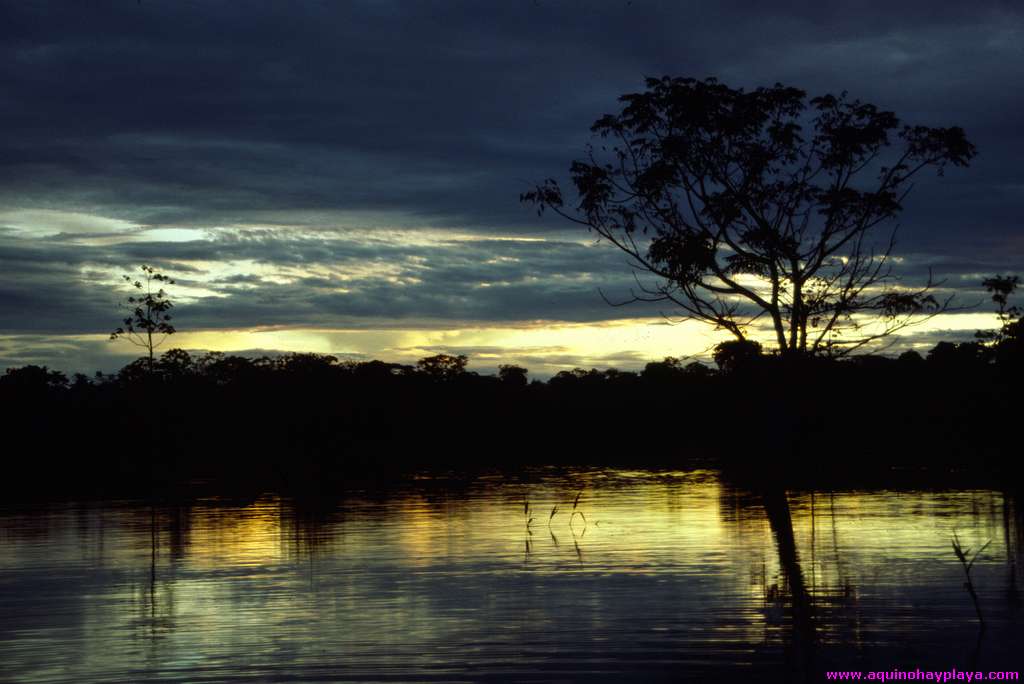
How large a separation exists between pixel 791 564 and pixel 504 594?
17.4 ft

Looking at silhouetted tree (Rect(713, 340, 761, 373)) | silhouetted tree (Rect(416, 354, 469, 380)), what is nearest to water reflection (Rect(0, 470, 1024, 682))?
silhouetted tree (Rect(713, 340, 761, 373))

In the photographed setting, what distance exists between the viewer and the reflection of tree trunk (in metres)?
13.7

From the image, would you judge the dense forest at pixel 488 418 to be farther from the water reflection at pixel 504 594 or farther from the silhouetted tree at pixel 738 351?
the water reflection at pixel 504 594

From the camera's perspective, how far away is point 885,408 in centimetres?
8612

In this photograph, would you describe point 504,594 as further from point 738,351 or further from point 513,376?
point 513,376


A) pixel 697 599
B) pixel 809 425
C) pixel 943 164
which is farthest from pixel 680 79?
pixel 809 425

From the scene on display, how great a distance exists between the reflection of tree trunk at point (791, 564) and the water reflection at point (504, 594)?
0.22 feet

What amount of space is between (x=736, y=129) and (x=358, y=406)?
162ft

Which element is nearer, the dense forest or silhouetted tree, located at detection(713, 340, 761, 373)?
silhouetted tree, located at detection(713, 340, 761, 373)

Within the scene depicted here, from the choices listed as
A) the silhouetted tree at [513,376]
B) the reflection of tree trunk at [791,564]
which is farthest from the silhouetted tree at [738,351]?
the silhouetted tree at [513,376]

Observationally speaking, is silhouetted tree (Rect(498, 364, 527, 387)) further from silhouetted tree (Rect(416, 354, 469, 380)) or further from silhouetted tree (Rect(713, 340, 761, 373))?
silhouetted tree (Rect(713, 340, 761, 373))

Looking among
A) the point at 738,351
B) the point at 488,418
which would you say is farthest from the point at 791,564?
the point at 488,418

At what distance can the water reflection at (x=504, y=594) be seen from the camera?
12.3 m

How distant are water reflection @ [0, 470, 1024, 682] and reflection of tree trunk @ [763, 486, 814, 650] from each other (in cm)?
7
